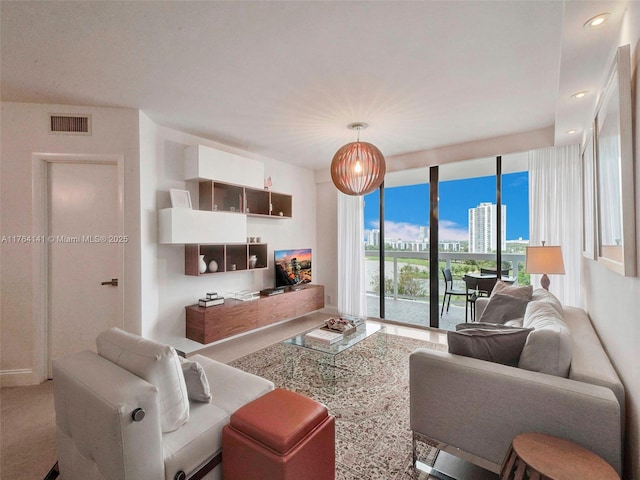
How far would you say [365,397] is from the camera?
248 centimetres

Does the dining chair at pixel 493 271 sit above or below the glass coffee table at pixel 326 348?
above

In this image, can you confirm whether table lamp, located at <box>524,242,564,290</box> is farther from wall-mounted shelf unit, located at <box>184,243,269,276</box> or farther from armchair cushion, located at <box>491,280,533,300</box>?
wall-mounted shelf unit, located at <box>184,243,269,276</box>

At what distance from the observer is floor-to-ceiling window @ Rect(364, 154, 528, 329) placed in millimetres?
3932

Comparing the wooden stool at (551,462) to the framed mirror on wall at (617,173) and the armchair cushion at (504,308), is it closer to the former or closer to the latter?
the framed mirror on wall at (617,173)

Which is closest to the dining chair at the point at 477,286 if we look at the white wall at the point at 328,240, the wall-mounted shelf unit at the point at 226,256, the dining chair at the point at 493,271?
the dining chair at the point at 493,271

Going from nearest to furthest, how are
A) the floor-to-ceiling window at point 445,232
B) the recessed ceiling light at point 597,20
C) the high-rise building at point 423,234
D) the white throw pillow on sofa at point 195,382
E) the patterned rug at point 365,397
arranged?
the recessed ceiling light at point 597,20, the white throw pillow on sofa at point 195,382, the patterned rug at point 365,397, the floor-to-ceiling window at point 445,232, the high-rise building at point 423,234

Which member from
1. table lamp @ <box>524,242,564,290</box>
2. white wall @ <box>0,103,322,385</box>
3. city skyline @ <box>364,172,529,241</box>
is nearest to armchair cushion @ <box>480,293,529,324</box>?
table lamp @ <box>524,242,564,290</box>

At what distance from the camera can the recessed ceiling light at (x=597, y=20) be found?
1436mm

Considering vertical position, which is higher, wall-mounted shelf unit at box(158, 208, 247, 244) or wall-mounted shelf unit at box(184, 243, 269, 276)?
wall-mounted shelf unit at box(158, 208, 247, 244)

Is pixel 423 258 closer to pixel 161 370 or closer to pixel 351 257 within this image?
pixel 351 257

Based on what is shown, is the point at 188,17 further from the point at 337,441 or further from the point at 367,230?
the point at 367,230

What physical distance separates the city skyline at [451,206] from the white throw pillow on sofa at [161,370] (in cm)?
393

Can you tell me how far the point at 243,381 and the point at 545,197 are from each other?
3795 millimetres

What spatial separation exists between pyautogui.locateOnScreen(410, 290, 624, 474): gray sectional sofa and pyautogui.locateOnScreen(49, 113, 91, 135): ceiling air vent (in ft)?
11.4
